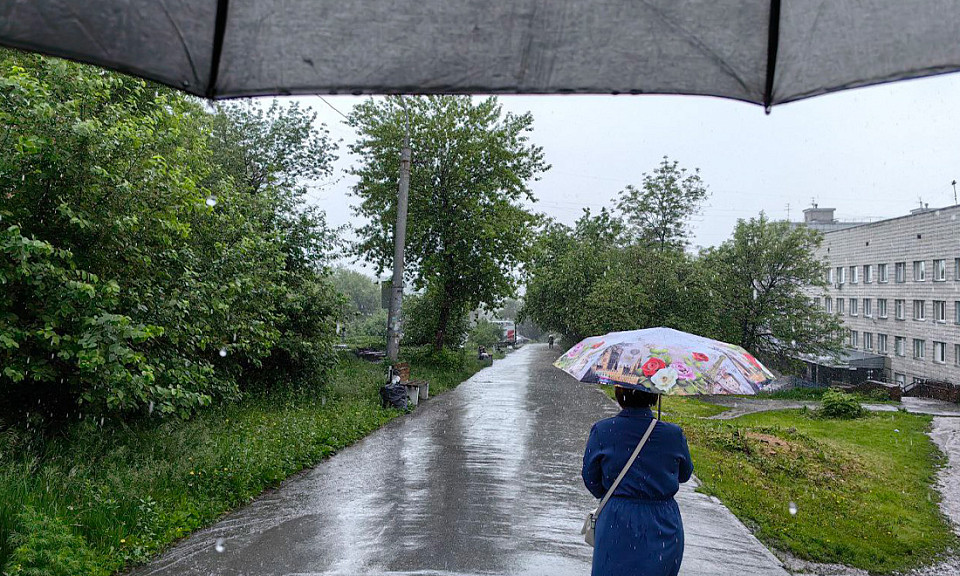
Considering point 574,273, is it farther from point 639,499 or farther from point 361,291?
point 361,291

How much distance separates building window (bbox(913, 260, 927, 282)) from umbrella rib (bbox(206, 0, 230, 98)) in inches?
1992

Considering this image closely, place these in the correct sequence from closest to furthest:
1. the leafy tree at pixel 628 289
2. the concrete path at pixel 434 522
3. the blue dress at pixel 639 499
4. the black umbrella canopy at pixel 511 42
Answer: the black umbrella canopy at pixel 511 42
the blue dress at pixel 639 499
the concrete path at pixel 434 522
the leafy tree at pixel 628 289

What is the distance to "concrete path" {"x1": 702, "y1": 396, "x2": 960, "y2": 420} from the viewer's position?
27966mm

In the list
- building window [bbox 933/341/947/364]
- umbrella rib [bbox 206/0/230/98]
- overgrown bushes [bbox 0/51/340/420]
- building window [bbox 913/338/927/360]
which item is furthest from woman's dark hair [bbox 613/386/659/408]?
building window [bbox 913/338/927/360]

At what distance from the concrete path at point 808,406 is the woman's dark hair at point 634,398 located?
21.8 meters

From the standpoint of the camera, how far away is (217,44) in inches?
Answer: 57.6

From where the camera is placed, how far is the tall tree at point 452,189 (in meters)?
25.7

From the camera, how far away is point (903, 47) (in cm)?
134

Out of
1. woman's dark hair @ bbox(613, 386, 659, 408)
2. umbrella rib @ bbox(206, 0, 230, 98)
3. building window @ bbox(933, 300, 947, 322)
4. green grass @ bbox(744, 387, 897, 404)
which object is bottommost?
green grass @ bbox(744, 387, 897, 404)

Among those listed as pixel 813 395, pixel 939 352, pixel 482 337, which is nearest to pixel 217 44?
pixel 813 395

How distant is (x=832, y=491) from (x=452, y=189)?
19149 mm

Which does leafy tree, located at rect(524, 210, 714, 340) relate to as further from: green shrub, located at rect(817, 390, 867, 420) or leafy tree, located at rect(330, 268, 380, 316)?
leafy tree, located at rect(330, 268, 380, 316)

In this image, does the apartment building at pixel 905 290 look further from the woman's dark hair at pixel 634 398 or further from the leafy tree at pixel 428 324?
the woman's dark hair at pixel 634 398

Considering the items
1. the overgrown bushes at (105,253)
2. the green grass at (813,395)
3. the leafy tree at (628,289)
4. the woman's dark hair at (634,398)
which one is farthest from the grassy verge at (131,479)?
the green grass at (813,395)
